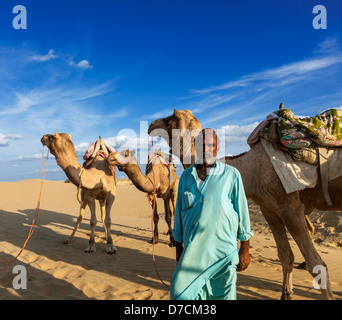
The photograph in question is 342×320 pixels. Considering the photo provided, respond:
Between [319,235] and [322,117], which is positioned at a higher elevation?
[322,117]

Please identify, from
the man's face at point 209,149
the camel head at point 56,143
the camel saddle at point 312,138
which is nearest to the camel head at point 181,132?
the camel saddle at point 312,138

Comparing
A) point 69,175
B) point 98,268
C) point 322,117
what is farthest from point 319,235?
point 69,175

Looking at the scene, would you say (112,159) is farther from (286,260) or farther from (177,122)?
(286,260)

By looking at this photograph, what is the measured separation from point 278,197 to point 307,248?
A: 759mm

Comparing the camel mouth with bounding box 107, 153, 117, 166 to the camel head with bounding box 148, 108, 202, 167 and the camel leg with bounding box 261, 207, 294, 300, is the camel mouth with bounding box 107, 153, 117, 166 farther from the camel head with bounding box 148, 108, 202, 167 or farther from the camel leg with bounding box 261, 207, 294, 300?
the camel leg with bounding box 261, 207, 294, 300

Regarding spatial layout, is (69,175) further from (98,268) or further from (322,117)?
(322,117)

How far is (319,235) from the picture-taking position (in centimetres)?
971

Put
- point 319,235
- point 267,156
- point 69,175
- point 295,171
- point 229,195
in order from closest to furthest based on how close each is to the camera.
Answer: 1. point 229,195
2. point 295,171
3. point 267,156
4. point 69,175
5. point 319,235

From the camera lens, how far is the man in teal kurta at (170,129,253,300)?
2148mm

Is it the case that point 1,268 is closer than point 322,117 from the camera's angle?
No

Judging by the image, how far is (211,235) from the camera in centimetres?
221

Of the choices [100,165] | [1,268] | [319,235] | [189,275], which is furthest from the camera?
Result: [319,235]

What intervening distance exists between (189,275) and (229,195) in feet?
2.52
